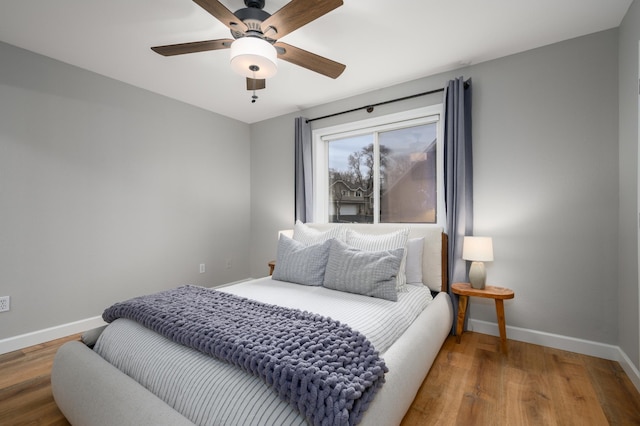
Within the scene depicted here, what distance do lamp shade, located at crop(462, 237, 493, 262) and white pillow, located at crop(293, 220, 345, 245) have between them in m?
1.08

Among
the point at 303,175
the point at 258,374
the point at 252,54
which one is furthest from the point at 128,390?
the point at 303,175

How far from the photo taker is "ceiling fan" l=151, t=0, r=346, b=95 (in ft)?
5.23

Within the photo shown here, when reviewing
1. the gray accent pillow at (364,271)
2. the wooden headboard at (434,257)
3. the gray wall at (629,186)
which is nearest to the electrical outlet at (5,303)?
the gray accent pillow at (364,271)

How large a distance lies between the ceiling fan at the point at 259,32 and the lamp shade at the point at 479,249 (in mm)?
1805

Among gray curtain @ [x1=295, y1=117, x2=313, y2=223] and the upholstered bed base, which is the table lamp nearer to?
the upholstered bed base

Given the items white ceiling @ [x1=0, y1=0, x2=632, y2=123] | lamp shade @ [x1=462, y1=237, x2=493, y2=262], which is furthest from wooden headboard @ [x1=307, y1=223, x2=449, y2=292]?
white ceiling @ [x1=0, y1=0, x2=632, y2=123]

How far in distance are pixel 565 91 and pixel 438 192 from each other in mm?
1255

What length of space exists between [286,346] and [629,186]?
2.47m

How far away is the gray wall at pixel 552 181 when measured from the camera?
223 centimetres

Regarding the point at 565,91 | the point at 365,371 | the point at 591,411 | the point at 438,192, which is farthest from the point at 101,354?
the point at 565,91

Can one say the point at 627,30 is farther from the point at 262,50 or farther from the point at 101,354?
the point at 101,354

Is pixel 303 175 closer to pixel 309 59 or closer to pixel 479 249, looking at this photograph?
pixel 309 59

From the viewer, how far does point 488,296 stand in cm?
232

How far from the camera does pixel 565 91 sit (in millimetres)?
2369
